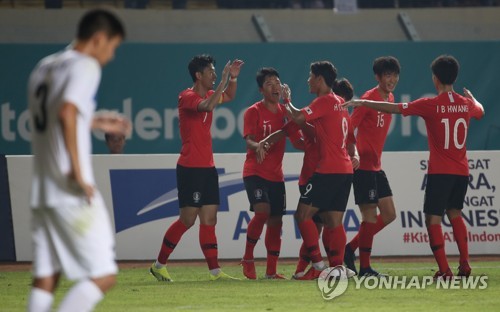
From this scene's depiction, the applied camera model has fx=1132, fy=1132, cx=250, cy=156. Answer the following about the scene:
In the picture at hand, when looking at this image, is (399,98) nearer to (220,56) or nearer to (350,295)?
(220,56)

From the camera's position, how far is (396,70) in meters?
11.9

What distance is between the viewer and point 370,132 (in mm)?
11938

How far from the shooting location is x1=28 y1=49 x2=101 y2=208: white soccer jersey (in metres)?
5.94

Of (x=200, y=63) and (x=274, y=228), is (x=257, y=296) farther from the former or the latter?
(x=200, y=63)

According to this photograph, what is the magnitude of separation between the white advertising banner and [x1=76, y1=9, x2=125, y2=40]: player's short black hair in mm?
8501

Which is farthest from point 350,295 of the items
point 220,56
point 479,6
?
point 479,6

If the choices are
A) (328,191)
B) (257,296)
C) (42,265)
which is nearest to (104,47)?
(42,265)

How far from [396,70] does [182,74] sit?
25.5 feet

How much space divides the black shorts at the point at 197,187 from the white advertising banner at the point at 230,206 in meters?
2.80

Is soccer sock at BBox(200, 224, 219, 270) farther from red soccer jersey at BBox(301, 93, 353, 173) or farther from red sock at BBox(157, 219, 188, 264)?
red soccer jersey at BBox(301, 93, 353, 173)

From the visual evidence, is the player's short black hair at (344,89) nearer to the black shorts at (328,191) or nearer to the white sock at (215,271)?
the black shorts at (328,191)

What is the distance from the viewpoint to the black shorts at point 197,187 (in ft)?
38.4

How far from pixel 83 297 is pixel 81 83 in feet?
3.73

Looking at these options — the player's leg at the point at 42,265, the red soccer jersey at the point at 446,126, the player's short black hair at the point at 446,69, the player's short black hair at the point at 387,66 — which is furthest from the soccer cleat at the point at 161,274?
the player's leg at the point at 42,265
